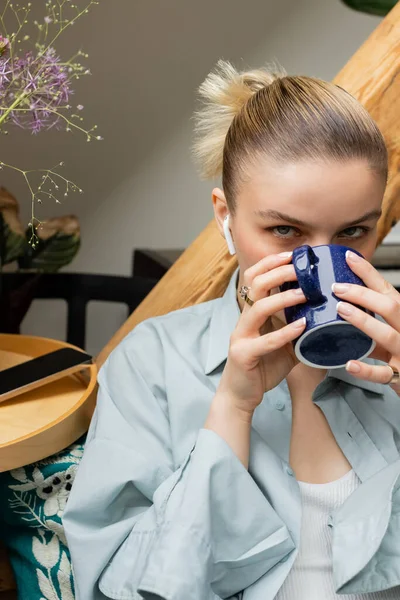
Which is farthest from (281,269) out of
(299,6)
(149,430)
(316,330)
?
(299,6)

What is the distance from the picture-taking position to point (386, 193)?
1.41 metres

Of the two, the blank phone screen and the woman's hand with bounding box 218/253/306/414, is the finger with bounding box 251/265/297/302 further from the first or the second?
the blank phone screen

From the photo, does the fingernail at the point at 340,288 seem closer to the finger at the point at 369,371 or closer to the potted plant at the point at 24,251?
the finger at the point at 369,371

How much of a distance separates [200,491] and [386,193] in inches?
28.6

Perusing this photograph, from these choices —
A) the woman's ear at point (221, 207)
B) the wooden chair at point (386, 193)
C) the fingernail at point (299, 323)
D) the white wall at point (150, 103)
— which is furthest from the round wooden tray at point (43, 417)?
the white wall at point (150, 103)

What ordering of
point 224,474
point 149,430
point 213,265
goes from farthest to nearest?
1. point 213,265
2. point 149,430
3. point 224,474

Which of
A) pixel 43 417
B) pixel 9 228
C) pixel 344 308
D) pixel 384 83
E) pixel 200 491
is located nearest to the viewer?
pixel 344 308

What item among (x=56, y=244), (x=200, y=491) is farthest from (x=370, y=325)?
(x=56, y=244)

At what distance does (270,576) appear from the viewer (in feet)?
3.26

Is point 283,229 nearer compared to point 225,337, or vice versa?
point 283,229

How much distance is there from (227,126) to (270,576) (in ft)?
2.19

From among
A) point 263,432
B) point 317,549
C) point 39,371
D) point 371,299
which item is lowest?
point 317,549

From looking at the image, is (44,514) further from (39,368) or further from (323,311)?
(323,311)

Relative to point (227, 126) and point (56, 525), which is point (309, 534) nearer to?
point (56, 525)
